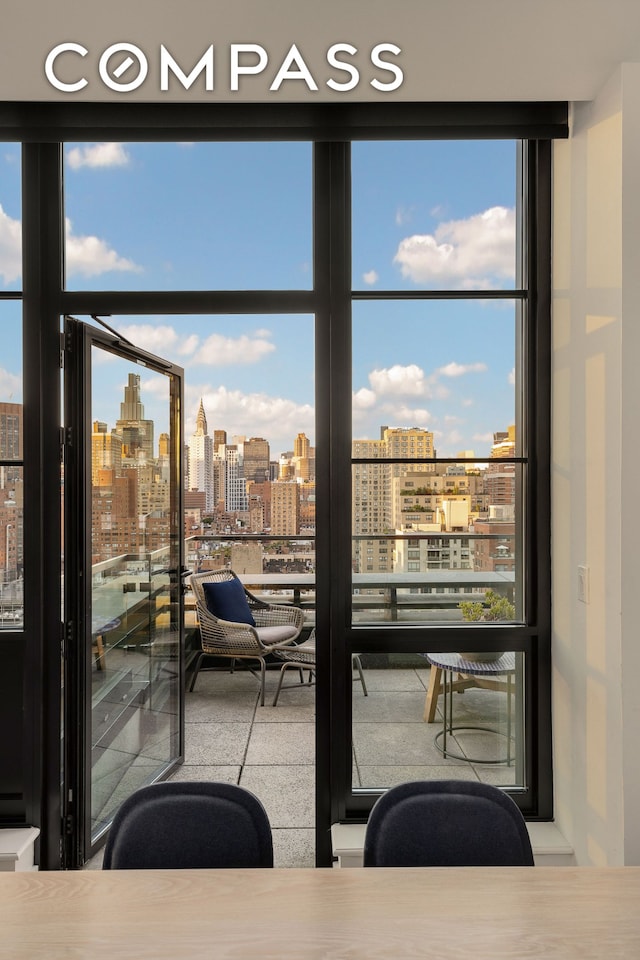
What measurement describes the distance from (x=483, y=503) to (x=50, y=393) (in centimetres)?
A: 169

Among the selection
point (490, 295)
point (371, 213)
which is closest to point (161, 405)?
point (371, 213)

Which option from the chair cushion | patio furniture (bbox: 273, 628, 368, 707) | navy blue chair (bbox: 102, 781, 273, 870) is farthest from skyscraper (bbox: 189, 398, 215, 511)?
navy blue chair (bbox: 102, 781, 273, 870)

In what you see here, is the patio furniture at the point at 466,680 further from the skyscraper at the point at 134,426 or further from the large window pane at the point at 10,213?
the large window pane at the point at 10,213

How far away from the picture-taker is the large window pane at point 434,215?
2463mm

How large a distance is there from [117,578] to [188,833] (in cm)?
149

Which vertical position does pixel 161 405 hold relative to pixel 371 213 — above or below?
below

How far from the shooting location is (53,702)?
7.94 ft

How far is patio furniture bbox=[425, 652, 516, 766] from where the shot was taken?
246 centimetres

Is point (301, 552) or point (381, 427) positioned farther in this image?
point (301, 552)

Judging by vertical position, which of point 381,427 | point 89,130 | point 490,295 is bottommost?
point 381,427

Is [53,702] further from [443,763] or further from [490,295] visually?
[490,295]

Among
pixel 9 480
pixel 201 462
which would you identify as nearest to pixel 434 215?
pixel 9 480

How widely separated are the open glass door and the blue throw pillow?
1.43 meters

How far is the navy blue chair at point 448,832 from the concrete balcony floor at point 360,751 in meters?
0.89
